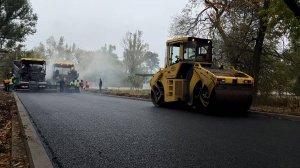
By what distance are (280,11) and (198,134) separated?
8421 millimetres

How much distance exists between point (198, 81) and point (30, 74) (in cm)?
2359

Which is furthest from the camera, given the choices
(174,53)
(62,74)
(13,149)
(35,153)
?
(62,74)

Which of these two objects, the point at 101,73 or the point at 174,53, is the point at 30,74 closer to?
the point at 174,53

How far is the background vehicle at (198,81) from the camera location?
1198cm

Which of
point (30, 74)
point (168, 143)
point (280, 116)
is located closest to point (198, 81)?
point (280, 116)

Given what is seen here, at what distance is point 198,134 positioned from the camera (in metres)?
7.86

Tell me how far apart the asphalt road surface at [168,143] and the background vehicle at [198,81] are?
6.19 feet

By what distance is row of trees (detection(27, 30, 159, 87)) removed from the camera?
159 feet

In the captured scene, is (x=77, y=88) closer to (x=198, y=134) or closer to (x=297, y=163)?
(x=198, y=134)

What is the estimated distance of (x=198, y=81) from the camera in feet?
43.1

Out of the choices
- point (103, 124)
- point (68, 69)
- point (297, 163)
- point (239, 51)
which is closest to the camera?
point (297, 163)

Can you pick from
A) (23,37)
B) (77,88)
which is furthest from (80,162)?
(23,37)

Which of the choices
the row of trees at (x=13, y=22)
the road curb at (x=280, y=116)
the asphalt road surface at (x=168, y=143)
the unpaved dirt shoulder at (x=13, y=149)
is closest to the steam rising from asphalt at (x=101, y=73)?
the row of trees at (x=13, y=22)

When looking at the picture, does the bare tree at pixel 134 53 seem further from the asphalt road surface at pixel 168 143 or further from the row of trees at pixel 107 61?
the asphalt road surface at pixel 168 143
